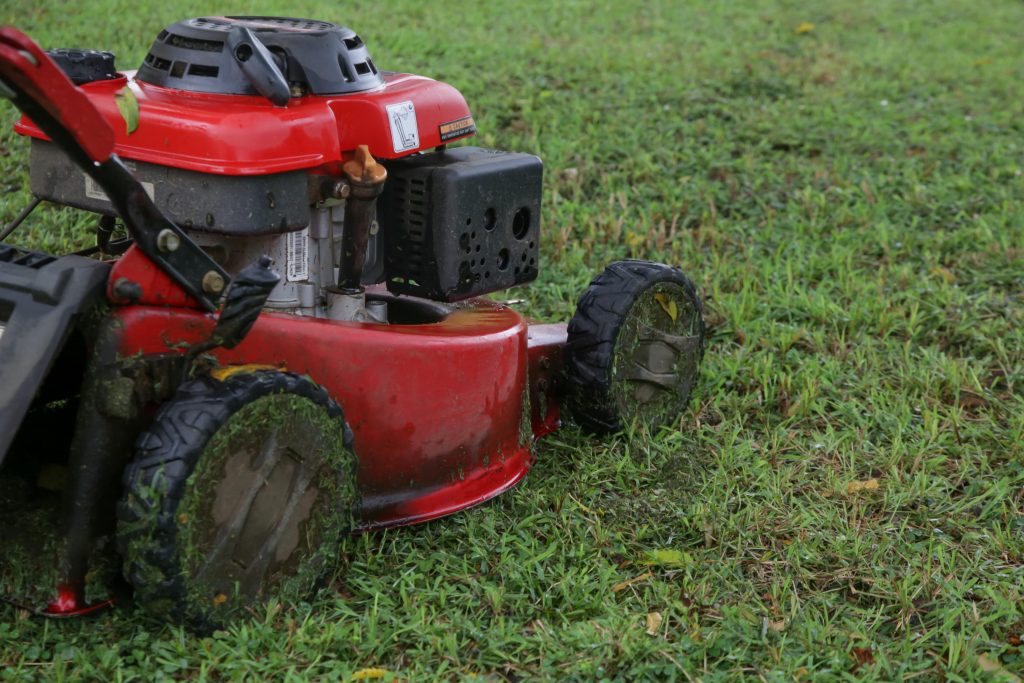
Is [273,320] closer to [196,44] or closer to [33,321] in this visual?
[33,321]

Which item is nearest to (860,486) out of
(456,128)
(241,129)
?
(456,128)

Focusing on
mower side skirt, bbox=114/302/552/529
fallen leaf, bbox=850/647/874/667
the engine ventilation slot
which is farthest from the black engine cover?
fallen leaf, bbox=850/647/874/667

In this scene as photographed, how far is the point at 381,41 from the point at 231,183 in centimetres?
360

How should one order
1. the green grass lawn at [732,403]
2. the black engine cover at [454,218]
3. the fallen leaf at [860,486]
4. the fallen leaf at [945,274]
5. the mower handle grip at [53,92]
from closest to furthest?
the mower handle grip at [53,92], the green grass lawn at [732,403], the black engine cover at [454,218], the fallen leaf at [860,486], the fallen leaf at [945,274]

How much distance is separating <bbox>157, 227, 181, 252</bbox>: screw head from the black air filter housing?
39 centimetres

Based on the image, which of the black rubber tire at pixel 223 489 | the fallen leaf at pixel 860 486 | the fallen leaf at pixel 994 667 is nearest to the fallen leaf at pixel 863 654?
the fallen leaf at pixel 994 667

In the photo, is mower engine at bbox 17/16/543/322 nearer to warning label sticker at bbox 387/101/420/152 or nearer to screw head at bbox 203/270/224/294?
warning label sticker at bbox 387/101/420/152

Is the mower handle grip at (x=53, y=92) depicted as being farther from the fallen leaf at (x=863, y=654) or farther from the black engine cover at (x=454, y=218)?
the fallen leaf at (x=863, y=654)

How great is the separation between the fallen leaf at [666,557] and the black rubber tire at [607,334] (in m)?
0.50

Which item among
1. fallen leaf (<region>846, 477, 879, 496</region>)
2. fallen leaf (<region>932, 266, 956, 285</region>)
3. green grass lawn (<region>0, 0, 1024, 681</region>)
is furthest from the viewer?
fallen leaf (<region>932, 266, 956, 285</region>)

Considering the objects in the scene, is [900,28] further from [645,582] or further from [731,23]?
[645,582]

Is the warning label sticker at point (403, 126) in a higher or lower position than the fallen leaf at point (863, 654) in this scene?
higher

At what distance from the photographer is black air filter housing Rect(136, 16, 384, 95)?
2.43 meters

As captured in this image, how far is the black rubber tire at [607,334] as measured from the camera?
2.95 meters
